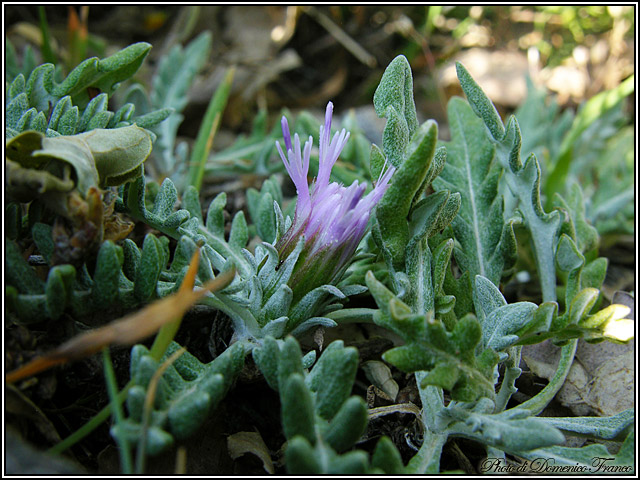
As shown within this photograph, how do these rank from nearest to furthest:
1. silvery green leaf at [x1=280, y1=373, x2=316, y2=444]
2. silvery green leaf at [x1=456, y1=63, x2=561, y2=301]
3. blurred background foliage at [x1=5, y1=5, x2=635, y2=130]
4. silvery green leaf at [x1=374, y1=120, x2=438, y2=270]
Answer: silvery green leaf at [x1=280, y1=373, x2=316, y2=444]
silvery green leaf at [x1=374, y1=120, x2=438, y2=270]
silvery green leaf at [x1=456, y1=63, x2=561, y2=301]
blurred background foliage at [x1=5, y1=5, x2=635, y2=130]

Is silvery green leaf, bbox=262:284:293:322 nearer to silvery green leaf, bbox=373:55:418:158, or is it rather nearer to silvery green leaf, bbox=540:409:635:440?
silvery green leaf, bbox=373:55:418:158

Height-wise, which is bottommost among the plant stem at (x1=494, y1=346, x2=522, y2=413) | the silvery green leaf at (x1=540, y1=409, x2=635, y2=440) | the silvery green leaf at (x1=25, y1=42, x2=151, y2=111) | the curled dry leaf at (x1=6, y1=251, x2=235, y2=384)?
the silvery green leaf at (x1=540, y1=409, x2=635, y2=440)

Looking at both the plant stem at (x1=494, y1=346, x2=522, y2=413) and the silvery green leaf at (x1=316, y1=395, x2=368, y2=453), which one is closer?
the silvery green leaf at (x1=316, y1=395, x2=368, y2=453)

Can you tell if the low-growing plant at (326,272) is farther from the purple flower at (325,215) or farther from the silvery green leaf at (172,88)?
the silvery green leaf at (172,88)

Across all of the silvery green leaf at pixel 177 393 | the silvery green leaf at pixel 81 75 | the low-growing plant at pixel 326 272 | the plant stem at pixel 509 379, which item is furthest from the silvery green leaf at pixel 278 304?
the silvery green leaf at pixel 81 75

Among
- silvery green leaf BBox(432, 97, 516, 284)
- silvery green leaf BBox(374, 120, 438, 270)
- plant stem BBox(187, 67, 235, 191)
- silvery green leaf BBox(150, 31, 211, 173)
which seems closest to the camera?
silvery green leaf BBox(374, 120, 438, 270)

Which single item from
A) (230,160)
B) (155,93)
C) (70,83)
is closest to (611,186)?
(230,160)

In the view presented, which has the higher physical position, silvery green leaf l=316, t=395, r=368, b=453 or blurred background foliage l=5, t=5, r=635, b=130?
blurred background foliage l=5, t=5, r=635, b=130

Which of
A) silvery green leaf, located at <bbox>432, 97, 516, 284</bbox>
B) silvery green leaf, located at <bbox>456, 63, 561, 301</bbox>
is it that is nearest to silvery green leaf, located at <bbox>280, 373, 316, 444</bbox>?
silvery green leaf, located at <bbox>432, 97, 516, 284</bbox>

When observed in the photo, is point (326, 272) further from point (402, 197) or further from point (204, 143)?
point (204, 143)
